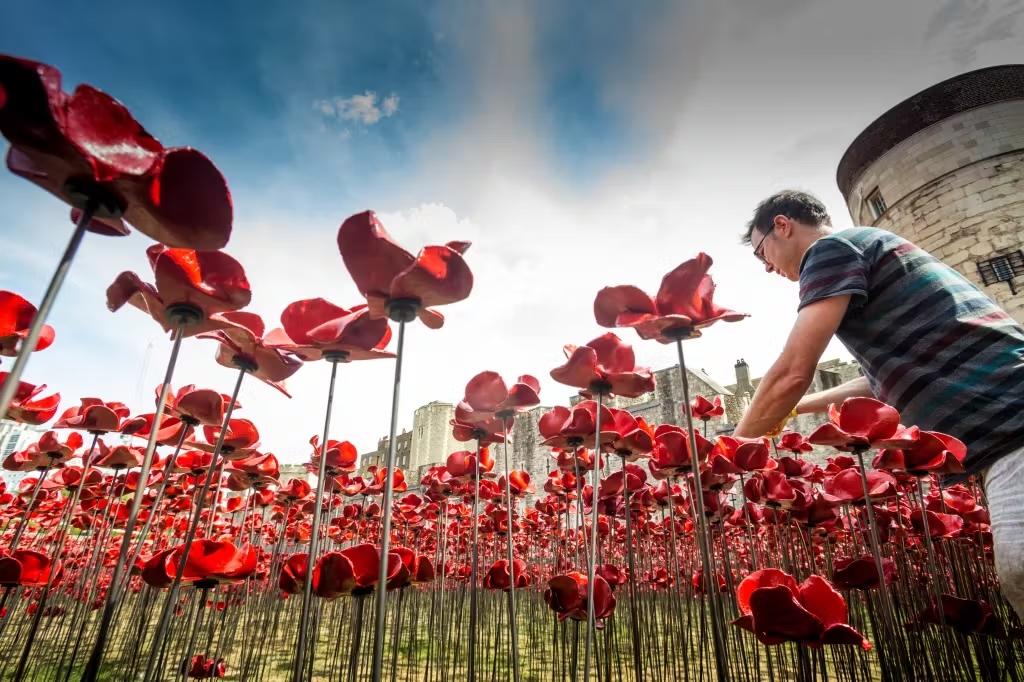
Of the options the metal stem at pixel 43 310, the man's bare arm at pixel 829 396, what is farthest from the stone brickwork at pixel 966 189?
the metal stem at pixel 43 310

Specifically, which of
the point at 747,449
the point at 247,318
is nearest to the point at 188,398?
the point at 247,318

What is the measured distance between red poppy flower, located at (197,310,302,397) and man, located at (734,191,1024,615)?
1176mm

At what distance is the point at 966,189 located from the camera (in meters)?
11.0

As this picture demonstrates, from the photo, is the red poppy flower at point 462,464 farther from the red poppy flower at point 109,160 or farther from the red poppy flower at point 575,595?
the red poppy flower at point 109,160

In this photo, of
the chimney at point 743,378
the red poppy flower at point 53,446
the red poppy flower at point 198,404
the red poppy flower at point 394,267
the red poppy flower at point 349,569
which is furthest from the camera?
the chimney at point 743,378

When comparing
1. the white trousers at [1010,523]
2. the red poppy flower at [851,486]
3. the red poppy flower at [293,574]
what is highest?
the red poppy flower at [851,486]

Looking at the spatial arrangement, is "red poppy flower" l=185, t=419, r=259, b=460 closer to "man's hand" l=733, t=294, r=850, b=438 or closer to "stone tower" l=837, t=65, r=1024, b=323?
"man's hand" l=733, t=294, r=850, b=438

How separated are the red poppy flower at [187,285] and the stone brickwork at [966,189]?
13.7 m

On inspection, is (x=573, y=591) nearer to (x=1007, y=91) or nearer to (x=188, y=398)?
(x=188, y=398)

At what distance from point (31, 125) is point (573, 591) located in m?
1.56

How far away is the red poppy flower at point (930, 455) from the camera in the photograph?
1.40 m

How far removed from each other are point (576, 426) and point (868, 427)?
839 millimetres

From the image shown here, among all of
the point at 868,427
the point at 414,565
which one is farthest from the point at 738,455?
the point at 414,565

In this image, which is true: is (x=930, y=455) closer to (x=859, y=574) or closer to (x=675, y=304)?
(x=859, y=574)
